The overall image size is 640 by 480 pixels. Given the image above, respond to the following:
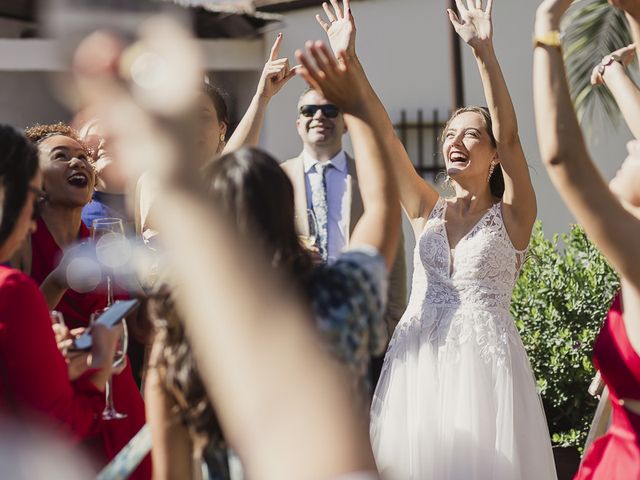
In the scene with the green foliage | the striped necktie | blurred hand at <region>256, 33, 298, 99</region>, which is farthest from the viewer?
the green foliage

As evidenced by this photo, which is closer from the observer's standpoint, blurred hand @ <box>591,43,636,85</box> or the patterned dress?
the patterned dress

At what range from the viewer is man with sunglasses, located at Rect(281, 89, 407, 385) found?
17.1 feet

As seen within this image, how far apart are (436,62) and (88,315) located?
8.07m

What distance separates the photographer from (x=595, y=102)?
1061 centimetres

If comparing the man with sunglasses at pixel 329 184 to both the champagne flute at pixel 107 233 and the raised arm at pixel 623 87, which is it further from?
the champagne flute at pixel 107 233

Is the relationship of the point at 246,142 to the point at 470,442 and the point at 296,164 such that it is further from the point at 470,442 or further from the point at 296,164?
the point at 296,164

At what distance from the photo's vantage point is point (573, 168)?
2.06m

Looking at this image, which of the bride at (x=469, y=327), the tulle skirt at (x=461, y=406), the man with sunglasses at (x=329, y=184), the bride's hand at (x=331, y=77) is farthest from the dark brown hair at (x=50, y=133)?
the bride's hand at (x=331, y=77)

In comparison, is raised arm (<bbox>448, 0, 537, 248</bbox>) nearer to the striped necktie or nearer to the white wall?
the striped necktie

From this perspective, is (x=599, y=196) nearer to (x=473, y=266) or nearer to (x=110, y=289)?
(x=110, y=289)

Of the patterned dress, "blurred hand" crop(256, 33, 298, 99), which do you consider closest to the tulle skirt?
"blurred hand" crop(256, 33, 298, 99)

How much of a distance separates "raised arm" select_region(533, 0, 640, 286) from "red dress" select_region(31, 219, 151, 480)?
67.6 inches

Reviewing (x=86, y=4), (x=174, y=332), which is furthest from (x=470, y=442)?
(x=86, y=4)

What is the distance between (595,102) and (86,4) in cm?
1014
